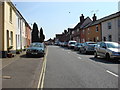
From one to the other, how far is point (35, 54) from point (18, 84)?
11.2 meters

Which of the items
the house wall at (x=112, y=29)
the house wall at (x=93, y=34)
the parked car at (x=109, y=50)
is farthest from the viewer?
the house wall at (x=93, y=34)

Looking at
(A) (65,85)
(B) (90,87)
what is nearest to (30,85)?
(A) (65,85)

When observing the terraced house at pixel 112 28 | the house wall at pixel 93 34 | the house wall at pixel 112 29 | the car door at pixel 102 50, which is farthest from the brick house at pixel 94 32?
the car door at pixel 102 50

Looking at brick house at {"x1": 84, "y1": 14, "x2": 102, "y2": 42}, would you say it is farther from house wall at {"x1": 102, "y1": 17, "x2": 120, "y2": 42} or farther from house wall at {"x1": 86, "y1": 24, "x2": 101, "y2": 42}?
house wall at {"x1": 102, "y1": 17, "x2": 120, "y2": 42}

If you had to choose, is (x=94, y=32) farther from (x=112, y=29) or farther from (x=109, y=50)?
(x=109, y=50)

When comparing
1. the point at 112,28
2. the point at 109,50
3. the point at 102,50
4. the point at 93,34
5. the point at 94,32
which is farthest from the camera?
the point at 93,34

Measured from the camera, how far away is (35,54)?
17641 millimetres

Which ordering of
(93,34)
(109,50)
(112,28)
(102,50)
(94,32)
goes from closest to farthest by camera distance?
(109,50) → (102,50) → (112,28) → (94,32) → (93,34)

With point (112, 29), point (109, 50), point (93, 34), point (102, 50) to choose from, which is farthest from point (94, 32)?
point (109, 50)

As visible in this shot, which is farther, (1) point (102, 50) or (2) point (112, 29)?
(2) point (112, 29)

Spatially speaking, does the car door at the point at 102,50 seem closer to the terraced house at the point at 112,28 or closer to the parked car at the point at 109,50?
the parked car at the point at 109,50

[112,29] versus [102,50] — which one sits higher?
[112,29]

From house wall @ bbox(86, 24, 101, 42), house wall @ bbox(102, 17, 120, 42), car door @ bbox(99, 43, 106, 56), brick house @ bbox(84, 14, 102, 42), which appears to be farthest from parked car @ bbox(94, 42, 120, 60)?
house wall @ bbox(86, 24, 101, 42)

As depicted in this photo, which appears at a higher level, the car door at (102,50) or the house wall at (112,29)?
the house wall at (112,29)
